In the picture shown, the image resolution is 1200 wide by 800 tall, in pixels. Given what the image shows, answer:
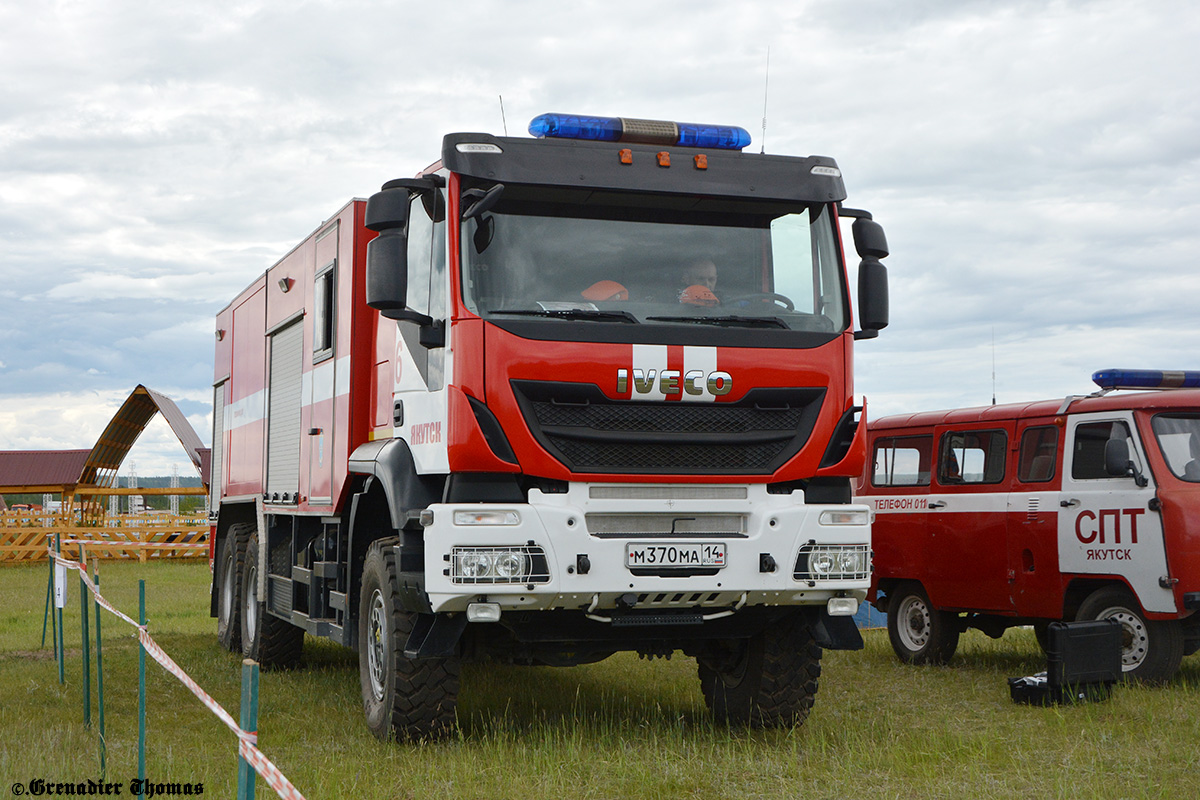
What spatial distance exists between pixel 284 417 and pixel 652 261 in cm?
472

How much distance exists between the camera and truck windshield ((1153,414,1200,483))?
31.9 ft

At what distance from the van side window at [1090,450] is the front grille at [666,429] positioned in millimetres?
4293

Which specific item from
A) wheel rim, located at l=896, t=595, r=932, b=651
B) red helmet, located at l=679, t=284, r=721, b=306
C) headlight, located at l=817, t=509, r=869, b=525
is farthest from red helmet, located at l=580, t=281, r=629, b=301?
wheel rim, located at l=896, t=595, r=932, b=651

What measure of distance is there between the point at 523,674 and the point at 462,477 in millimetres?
5014

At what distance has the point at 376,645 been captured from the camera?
25.8ft

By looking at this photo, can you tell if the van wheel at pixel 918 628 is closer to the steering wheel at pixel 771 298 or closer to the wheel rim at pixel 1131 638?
the wheel rim at pixel 1131 638

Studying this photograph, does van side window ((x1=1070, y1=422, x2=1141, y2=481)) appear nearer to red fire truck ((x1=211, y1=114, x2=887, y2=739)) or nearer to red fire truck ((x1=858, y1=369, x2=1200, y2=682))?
red fire truck ((x1=858, y1=369, x2=1200, y2=682))

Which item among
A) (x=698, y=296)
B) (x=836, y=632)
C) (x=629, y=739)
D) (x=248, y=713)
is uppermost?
(x=698, y=296)

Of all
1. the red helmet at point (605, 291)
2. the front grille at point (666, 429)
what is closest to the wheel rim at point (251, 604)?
the front grille at point (666, 429)

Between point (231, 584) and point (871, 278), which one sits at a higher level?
point (871, 278)

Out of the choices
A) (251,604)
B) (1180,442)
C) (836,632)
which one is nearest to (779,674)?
(836,632)

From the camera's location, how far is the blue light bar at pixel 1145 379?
10648 millimetres

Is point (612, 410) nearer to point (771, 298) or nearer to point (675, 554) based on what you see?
point (675, 554)

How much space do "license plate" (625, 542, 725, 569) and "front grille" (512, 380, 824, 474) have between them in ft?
1.31
